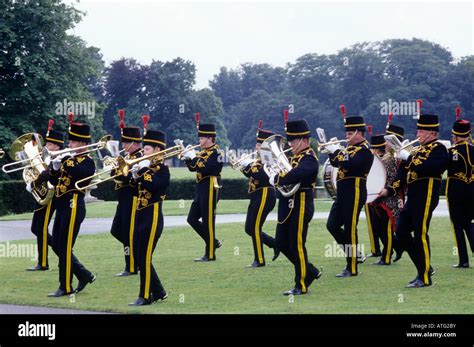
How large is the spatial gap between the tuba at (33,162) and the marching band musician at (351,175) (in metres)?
4.14

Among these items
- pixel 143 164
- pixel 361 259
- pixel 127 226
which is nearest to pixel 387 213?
pixel 361 259

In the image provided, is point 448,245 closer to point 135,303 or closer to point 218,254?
point 218,254

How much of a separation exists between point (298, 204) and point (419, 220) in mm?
1662

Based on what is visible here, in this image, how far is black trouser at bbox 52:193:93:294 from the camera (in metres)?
12.5

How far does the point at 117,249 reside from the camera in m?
19.2

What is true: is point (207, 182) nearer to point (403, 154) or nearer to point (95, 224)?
point (403, 154)

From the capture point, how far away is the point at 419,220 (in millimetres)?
12703

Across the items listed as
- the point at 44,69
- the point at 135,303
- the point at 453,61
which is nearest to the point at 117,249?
the point at 135,303

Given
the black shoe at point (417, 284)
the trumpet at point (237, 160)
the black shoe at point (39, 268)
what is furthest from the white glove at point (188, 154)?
the black shoe at point (417, 284)

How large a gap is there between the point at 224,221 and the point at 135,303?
45.9ft

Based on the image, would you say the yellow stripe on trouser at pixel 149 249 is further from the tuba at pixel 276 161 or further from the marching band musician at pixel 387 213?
the marching band musician at pixel 387 213

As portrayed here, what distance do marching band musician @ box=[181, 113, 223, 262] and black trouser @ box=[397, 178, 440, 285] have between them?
3764mm
